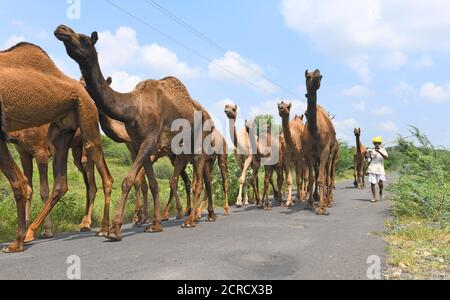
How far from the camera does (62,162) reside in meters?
7.11

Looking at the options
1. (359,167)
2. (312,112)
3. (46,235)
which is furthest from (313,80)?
(359,167)

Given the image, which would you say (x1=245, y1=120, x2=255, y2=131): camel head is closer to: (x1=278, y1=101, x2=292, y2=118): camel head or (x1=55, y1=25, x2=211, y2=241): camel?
(x1=278, y1=101, x2=292, y2=118): camel head

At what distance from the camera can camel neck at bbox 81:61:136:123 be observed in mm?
6414

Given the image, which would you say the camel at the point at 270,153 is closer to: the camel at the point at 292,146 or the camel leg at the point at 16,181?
the camel at the point at 292,146

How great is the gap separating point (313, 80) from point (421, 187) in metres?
3.56

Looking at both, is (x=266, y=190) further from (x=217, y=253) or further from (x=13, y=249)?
(x=13, y=249)

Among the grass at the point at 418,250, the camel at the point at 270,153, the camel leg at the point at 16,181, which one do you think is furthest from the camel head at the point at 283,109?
the camel leg at the point at 16,181

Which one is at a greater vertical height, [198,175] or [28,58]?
[28,58]

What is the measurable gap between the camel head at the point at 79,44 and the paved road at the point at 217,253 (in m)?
2.71

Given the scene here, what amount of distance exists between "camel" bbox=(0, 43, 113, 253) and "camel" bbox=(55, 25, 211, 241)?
0.55 m

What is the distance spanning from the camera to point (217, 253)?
17.8 ft

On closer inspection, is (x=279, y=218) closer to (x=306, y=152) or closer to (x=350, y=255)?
(x=306, y=152)
